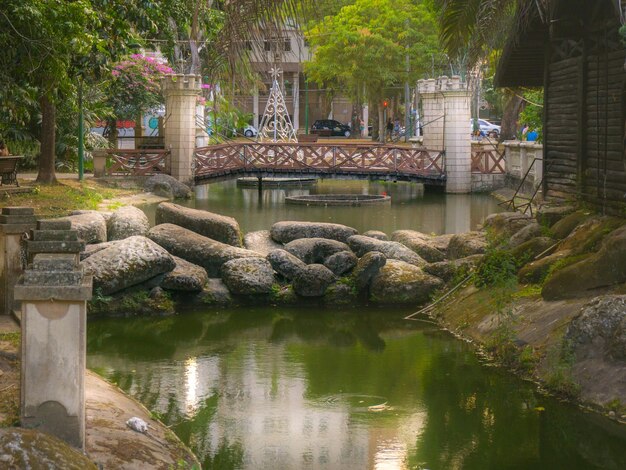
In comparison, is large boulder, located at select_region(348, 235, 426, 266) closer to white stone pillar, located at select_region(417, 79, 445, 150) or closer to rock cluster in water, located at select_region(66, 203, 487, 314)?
rock cluster in water, located at select_region(66, 203, 487, 314)

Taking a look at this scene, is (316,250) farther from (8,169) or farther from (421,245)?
(8,169)

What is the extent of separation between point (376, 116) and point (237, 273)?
6087 cm

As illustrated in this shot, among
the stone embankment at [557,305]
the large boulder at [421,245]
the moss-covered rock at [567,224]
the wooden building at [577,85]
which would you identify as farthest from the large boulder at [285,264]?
the wooden building at [577,85]

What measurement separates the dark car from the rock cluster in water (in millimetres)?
56233

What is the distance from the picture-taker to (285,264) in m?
17.9

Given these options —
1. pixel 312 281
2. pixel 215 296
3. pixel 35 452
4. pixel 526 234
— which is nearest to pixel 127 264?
pixel 215 296

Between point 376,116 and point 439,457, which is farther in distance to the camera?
point 376,116

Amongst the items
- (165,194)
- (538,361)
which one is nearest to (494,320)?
(538,361)

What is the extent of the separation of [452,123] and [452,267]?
923 inches

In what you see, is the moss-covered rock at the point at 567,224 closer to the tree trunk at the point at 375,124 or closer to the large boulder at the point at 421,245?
the large boulder at the point at 421,245

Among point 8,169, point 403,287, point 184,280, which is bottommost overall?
point 403,287

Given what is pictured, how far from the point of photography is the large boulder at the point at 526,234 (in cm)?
1744

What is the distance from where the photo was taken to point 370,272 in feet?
58.4

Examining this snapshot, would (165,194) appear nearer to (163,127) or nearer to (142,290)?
(163,127)
